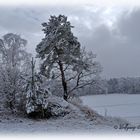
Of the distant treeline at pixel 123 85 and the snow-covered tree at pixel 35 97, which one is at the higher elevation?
the distant treeline at pixel 123 85

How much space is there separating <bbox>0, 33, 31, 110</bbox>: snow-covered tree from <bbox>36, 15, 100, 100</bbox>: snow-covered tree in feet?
6.15

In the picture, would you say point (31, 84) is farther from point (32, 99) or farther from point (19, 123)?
point (19, 123)

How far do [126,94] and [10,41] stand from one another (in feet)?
129

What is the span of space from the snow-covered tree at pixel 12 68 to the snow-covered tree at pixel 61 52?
188cm

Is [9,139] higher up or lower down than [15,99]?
lower down

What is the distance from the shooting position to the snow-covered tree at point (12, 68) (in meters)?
27.2

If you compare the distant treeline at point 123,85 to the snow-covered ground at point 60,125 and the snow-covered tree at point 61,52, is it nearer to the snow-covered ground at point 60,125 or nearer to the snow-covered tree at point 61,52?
the snow-covered tree at point 61,52

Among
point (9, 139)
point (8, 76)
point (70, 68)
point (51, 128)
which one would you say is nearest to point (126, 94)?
point (70, 68)

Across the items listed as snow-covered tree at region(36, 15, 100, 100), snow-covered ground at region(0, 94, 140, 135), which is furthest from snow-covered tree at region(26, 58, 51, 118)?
snow-covered tree at region(36, 15, 100, 100)

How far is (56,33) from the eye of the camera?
105 ft

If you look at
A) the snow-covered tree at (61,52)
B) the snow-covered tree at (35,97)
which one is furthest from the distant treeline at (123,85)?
the snow-covered tree at (35,97)

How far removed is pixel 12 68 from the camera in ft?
92.0

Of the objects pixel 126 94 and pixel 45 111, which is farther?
pixel 126 94

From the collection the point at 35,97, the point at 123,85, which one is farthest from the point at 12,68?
the point at 123,85
